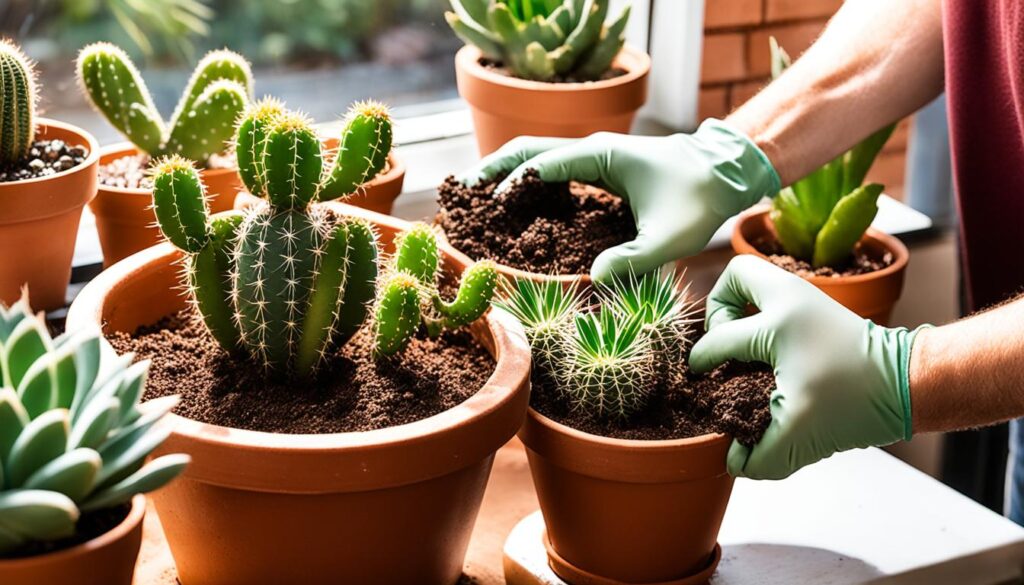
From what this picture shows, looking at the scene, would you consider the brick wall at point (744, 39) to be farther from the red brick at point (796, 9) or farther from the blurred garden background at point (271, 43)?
the blurred garden background at point (271, 43)

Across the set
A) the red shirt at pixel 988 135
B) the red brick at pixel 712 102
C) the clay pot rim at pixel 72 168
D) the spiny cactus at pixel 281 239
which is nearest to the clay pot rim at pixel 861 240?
the red shirt at pixel 988 135

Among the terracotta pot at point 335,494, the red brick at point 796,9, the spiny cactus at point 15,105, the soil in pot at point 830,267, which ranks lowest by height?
the soil in pot at point 830,267

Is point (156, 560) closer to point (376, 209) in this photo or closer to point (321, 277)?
point (321, 277)

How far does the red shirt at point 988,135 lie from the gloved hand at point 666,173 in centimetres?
25

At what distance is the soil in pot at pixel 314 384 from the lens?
937mm

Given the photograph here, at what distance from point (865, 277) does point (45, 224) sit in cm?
100

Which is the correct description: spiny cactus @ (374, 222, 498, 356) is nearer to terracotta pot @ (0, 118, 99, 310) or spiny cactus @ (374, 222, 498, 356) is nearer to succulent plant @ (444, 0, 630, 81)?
terracotta pot @ (0, 118, 99, 310)

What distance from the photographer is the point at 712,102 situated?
1.90 m

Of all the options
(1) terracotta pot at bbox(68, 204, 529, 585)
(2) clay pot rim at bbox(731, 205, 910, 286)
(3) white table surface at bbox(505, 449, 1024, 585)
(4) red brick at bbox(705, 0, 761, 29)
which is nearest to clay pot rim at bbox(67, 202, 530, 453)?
(1) terracotta pot at bbox(68, 204, 529, 585)

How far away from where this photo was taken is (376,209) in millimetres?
1382

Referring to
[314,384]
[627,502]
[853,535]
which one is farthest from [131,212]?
[853,535]

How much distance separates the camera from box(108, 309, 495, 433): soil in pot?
0.94 metres

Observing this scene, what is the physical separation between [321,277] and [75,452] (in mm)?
329

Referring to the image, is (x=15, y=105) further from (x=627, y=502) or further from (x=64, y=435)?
(x=627, y=502)
